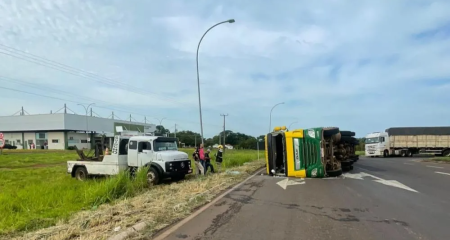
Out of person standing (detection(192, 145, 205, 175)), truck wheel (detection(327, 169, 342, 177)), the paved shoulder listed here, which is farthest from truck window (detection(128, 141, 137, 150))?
truck wheel (detection(327, 169, 342, 177))

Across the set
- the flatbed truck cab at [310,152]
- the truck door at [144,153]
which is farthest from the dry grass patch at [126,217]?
the flatbed truck cab at [310,152]

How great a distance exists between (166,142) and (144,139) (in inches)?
46.7

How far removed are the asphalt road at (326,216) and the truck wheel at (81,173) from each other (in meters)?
9.06

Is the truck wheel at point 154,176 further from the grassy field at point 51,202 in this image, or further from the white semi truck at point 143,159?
the grassy field at point 51,202

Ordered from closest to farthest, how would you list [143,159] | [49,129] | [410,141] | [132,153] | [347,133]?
1. [143,159]
2. [132,153]
3. [347,133]
4. [410,141]
5. [49,129]

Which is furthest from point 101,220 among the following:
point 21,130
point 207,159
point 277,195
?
point 21,130

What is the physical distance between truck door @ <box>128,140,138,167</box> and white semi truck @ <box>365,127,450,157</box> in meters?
37.8

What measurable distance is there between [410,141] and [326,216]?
4360 centimetres

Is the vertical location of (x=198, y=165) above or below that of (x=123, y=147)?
below

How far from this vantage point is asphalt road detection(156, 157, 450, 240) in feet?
20.5

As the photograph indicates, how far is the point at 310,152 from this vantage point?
16828 mm

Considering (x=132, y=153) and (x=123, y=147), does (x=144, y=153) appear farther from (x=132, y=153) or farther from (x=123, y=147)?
(x=123, y=147)

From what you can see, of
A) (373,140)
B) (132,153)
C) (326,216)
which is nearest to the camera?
(326,216)

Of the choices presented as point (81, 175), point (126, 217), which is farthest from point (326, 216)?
point (81, 175)
